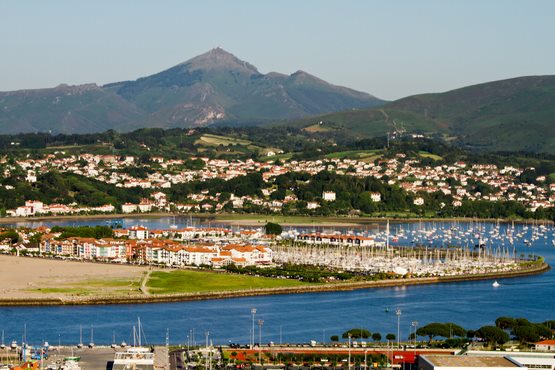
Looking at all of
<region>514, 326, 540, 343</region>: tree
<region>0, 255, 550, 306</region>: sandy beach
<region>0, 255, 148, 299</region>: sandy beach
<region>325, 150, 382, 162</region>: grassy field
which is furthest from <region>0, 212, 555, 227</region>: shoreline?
<region>514, 326, 540, 343</region>: tree

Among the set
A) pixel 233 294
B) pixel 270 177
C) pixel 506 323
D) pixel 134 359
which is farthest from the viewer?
pixel 270 177

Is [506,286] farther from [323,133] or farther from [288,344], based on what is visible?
[323,133]

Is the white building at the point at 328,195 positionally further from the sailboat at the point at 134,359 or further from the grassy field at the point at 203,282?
the sailboat at the point at 134,359

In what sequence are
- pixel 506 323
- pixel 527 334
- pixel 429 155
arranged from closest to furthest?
pixel 527 334 → pixel 506 323 → pixel 429 155

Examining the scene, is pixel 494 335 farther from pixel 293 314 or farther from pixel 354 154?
pixel 354 154

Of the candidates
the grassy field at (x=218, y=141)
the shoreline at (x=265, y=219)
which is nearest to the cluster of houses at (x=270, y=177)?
the shoreline at (x=265, y=219)

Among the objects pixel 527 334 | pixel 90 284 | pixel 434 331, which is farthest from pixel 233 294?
pixel 527 334
